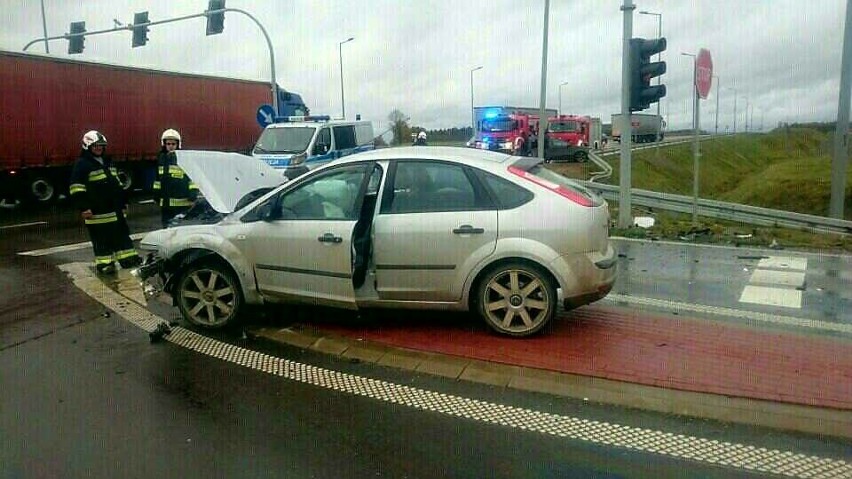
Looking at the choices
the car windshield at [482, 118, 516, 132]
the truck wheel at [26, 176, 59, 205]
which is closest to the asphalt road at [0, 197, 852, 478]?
the truck wheel at [26, 176, 59, 205]

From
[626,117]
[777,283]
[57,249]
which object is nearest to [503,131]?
[626,117]

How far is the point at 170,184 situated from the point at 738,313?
22.8ft

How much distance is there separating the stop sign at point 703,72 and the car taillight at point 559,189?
648 centimetres

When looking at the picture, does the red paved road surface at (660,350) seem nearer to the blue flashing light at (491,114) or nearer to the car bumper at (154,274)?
the car bumper at (154,274)

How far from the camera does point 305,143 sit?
16484mm

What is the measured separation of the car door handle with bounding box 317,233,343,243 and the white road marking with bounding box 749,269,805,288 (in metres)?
5.05

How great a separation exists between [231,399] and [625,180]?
910 centimetres

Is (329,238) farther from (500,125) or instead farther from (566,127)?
(566,127)

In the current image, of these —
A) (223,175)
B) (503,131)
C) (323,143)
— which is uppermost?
(503,131)

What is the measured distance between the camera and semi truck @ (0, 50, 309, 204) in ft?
56.2

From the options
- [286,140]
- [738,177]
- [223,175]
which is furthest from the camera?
[738,177]

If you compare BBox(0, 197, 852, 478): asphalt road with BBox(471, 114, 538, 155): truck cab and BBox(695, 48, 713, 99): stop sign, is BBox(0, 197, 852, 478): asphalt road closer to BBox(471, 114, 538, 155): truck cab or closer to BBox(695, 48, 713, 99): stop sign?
BBox(695, 48, 713, 99): stop sign

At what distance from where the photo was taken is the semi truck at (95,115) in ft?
56.2

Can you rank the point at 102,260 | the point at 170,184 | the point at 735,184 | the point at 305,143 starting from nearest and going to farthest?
the point at 102,260, the point at 170,184, the point at 305,143, the point at 735,184
